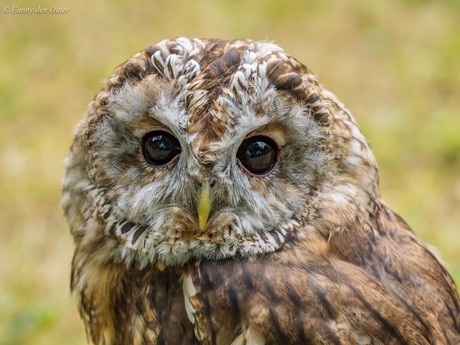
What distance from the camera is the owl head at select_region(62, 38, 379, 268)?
213 cm

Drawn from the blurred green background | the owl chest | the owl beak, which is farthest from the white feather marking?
the blurred green background

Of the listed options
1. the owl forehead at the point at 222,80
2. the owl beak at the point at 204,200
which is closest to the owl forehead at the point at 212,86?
the owl forehead at the point at 222,80

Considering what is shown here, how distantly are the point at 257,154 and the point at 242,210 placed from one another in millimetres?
147

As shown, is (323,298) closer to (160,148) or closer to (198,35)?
(160,148)

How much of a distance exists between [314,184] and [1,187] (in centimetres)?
295

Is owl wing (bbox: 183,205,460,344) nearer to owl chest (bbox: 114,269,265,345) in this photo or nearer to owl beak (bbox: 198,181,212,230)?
owl chest (bbox: 114,269,265,345)

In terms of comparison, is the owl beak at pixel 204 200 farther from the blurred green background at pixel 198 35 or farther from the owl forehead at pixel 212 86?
the blurred green background at pixel 198 35

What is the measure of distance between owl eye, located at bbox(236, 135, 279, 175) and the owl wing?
0.75 feet

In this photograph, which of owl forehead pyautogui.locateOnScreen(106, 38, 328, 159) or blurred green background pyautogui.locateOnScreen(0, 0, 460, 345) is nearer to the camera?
owl forehead pyautogui.locateOnScreen(106, 38, 328, 159)

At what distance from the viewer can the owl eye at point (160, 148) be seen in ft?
7.20

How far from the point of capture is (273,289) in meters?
2.17

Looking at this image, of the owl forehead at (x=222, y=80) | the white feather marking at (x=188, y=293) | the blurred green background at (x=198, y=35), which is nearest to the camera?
the owl forehead at (x=222, y=80)

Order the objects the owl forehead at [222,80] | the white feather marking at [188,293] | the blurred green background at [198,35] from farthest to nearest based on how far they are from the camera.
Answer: the blurred green background at [198,35], the white feather marking at [188,293], the owl forehead at [222,80]

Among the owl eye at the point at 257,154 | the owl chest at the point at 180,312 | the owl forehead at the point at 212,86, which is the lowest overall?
the owl chest at the point at 180,312
